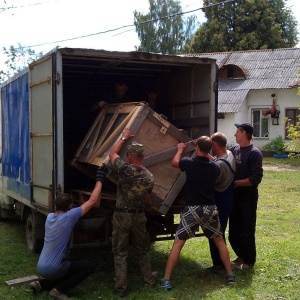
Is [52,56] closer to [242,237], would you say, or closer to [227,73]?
[242,237]

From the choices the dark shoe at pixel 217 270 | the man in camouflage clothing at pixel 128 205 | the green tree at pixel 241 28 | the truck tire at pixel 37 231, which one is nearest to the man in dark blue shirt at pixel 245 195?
the dark shoe at pixel 217 270

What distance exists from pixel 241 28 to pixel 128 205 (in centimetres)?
3572

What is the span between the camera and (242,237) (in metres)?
6.75

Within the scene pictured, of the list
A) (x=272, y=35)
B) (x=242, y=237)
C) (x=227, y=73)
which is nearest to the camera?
(x=242, y=237)

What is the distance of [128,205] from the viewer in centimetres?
586

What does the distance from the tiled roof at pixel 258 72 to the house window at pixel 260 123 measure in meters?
1.26

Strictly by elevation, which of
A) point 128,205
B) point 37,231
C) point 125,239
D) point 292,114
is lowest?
point 37,231

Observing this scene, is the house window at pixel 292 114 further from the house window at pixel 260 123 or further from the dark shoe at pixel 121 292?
the dark shoe at pixel 121 292

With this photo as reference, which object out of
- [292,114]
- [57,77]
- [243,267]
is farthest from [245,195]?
[292,114]

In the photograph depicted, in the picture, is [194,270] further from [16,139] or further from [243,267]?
[16,139]

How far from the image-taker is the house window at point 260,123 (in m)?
28.1

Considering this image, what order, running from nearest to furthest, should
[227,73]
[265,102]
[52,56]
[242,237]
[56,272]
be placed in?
[56,272]
[52,56]
[242,237]
[265,102]
[227,73]

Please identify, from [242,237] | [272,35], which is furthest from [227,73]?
[242,237]

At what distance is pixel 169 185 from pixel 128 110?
1.07 m
